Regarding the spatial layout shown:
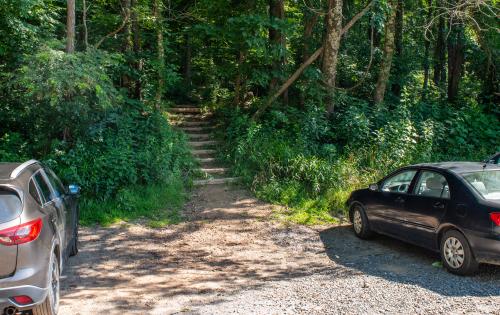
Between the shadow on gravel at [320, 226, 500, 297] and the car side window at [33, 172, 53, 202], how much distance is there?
461 cm

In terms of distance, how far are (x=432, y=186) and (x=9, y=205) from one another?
6.20 m

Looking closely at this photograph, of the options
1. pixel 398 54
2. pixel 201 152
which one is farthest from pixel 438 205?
pixel 398 54

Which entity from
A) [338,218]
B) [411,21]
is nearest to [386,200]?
[338,218]

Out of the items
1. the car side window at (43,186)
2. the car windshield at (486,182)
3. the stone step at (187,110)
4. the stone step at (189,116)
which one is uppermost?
the stone step at (187,110)

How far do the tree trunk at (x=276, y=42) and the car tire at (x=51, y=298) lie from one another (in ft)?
34.6

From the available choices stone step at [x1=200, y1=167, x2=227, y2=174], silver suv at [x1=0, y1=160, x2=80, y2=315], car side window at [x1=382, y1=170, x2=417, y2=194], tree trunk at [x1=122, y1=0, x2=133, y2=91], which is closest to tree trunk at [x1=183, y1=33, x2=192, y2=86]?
tree trunk at [x1=122, y1=0, x2=133, y2=91]

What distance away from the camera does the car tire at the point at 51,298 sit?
205 inches

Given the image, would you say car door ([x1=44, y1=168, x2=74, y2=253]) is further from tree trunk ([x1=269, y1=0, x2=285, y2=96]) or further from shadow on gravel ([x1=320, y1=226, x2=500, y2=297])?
tree trunk ([x1=269, y1=0, x2=285, y2=96])

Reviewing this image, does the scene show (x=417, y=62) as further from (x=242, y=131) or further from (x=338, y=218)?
(x=338, y=218)

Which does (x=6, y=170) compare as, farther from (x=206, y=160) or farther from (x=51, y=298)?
(x=206, y=160)

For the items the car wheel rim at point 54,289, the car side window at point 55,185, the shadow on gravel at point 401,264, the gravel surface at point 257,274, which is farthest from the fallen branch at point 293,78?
the car wheel rim at point 54,289

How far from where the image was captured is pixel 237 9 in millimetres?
16406

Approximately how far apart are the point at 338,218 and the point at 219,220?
272 centimetres

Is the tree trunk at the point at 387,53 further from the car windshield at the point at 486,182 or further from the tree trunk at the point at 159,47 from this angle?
the car windshield at the point at 486,182
